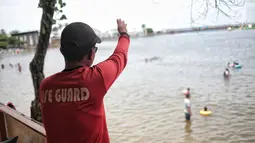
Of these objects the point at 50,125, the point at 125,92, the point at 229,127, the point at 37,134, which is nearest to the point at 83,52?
the point at 50,125

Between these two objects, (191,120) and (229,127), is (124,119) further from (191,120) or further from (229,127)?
(229,127)

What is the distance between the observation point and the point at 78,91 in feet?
4.41

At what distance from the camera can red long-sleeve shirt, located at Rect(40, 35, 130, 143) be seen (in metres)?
1.35

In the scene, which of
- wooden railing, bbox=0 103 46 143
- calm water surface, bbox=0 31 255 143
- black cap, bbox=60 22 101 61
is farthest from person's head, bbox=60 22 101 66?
calm water surface, bbox=0 31 255 143

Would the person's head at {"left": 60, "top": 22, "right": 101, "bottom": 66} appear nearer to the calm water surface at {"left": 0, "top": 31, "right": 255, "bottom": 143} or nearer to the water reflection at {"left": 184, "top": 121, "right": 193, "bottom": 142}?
the calm water surface at {"left": 0, "top": 31, "right": 255, "bottom": 143}

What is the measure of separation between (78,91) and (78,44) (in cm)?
24

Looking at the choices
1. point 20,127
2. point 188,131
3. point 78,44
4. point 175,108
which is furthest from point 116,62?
point 175,108

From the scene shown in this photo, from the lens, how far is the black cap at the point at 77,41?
1393 mm

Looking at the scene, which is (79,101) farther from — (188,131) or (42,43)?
(188,131)

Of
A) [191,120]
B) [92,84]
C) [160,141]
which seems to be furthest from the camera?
[191,120]

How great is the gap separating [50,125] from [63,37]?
19.0 inches

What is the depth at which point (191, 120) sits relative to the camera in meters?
14.8

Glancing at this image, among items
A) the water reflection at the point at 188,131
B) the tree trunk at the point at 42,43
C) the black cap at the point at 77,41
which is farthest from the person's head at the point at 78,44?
the water reflection at the point at 188,131

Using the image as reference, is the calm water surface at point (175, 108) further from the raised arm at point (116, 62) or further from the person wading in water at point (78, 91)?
the person wading in water at point (78, 91)
